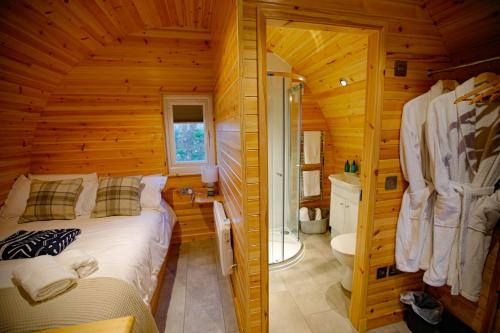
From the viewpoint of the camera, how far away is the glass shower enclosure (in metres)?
2.36

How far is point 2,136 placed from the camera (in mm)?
2045

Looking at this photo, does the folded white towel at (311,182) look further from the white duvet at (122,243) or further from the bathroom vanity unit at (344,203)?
the white duvet at (122,243)

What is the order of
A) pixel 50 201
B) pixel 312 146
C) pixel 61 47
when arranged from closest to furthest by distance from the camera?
pixel 61 47
pixel 50 201
pixel 312 146

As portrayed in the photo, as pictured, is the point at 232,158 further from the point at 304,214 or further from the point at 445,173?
the point at 304,214

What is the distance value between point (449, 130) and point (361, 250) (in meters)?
0.95

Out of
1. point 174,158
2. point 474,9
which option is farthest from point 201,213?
point 474,9

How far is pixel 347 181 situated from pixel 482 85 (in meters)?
1.70

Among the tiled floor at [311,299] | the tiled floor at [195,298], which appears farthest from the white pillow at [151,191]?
the tiled floor at [311,299]

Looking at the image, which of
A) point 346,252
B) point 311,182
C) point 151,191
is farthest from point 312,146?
point 151,191

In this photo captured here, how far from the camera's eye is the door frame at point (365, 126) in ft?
3.82

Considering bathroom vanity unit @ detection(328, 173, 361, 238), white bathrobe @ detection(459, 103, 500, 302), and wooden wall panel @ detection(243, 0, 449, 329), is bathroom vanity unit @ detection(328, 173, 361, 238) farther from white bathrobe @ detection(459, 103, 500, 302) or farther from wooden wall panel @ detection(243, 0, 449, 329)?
white bathrobe @ detection(459, 103, 500, 302)

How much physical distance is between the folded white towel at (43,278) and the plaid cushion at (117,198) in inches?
38.1

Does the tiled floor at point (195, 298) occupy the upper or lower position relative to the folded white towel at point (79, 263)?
lower

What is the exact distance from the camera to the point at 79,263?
127 centimetres
